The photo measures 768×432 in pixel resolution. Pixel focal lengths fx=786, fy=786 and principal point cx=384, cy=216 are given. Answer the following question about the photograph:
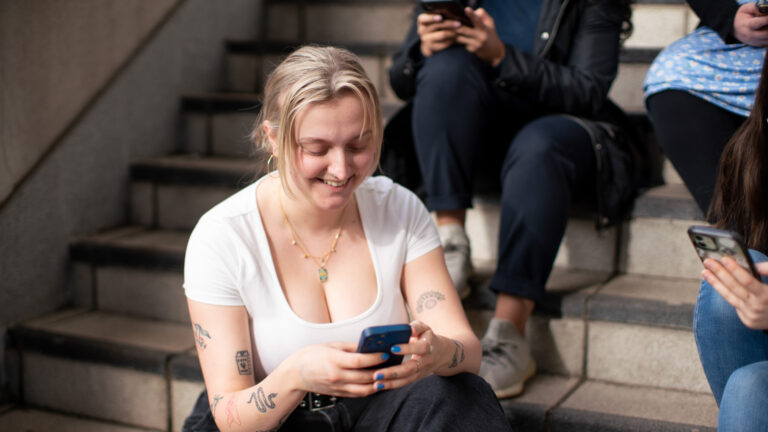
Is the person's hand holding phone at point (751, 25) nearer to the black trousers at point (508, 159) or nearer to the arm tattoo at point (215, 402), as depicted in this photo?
the black trousers at point (508, 159)

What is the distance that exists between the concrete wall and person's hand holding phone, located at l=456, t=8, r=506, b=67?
1.24 m

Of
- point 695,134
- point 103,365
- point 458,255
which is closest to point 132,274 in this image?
point 103,365

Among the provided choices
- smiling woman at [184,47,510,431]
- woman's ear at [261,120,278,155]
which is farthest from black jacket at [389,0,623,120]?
woman's ear at [261,120,278,155]

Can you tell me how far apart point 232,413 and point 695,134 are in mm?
1242

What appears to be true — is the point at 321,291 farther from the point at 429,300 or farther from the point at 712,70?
the point at 712,70

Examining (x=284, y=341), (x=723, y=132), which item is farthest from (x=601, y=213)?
(x=284, y=341)

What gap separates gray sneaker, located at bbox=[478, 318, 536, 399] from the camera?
5.98ft

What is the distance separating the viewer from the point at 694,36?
1.92 meters

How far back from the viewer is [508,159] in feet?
6.64

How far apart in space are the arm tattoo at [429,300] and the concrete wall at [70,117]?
141 centimetres

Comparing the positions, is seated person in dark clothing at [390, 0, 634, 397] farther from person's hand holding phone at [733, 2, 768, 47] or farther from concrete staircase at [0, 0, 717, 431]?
person's hand holding phone at [733, 2, 768, 47]

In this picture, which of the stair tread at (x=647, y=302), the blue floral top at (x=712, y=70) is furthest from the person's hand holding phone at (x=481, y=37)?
the stair tread at (x=647, y=302)

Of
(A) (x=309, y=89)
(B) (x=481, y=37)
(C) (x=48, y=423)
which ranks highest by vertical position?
(B) (x=481, y=37)

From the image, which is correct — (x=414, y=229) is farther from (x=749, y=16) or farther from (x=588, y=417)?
(x=749, y=16)
